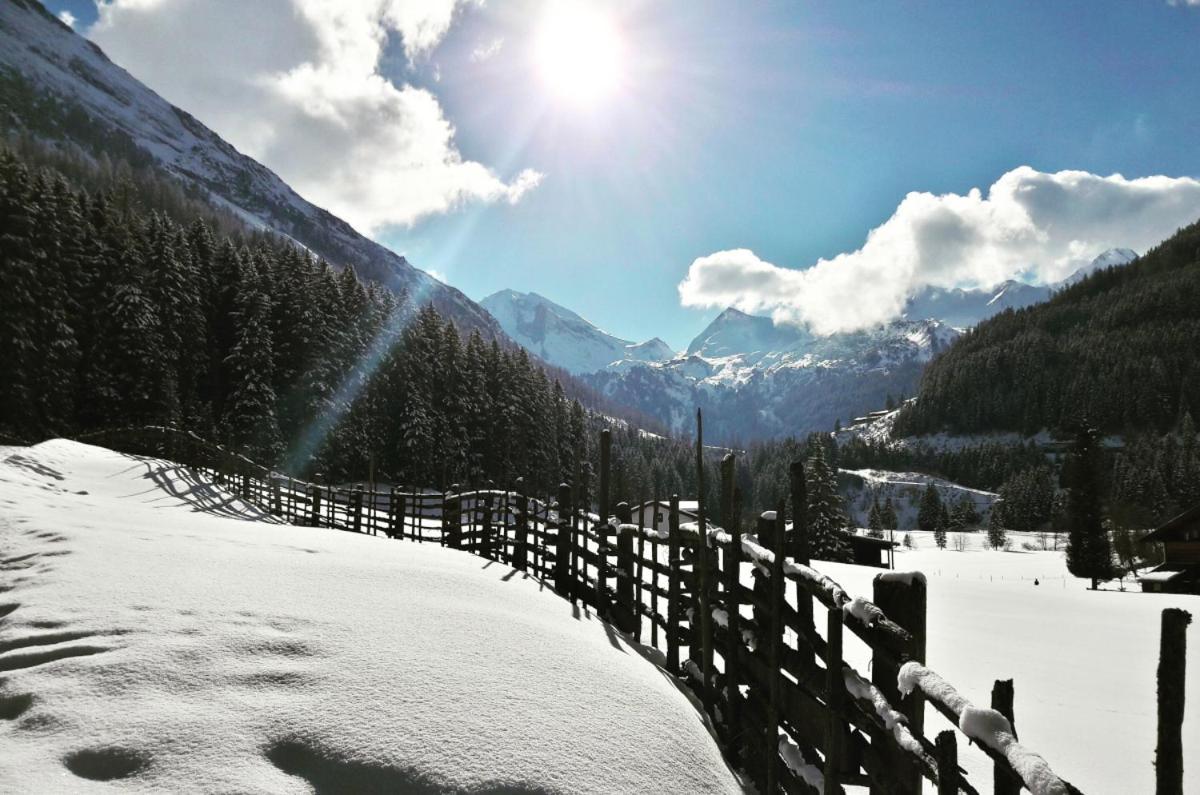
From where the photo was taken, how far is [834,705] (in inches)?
168

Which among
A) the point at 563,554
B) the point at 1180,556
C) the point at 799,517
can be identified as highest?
the point at 799,517

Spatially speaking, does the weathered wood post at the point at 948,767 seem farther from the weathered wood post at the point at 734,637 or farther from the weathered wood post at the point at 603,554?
the weathered wood post at the point at 603,554

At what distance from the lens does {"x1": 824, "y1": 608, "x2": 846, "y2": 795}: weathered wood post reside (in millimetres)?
4203

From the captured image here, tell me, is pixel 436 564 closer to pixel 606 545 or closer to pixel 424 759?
pixel 606 545

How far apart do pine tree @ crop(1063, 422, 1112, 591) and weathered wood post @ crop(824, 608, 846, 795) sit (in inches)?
2109

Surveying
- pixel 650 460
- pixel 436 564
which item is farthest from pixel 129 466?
pixel 650 460

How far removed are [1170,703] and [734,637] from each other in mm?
4370

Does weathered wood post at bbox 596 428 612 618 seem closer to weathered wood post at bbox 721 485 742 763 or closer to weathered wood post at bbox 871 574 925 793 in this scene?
weathered wood post at bbox 721 485 742 763

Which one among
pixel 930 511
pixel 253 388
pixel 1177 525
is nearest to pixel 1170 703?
pixel 253 388

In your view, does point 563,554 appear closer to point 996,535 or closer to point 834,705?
point 834,705

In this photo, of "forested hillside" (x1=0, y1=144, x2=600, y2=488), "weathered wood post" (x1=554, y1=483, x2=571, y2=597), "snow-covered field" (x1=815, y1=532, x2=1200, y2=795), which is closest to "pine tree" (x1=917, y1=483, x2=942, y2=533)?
"forested hillside" (x1=0, y1=144, x2=600, y2=488)

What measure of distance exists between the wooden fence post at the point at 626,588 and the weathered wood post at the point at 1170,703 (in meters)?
8.07

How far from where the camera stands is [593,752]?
160 inches

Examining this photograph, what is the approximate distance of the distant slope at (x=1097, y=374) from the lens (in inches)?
6132
